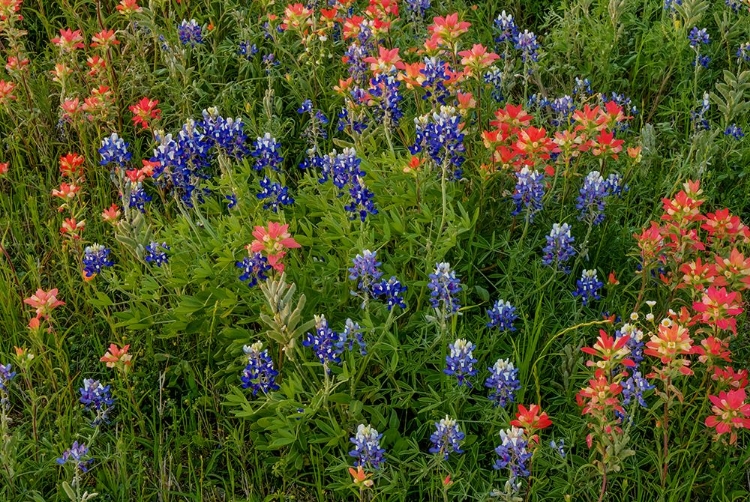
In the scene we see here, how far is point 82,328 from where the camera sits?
3551 mm

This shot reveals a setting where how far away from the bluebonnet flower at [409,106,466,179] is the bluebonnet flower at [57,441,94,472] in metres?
1.56

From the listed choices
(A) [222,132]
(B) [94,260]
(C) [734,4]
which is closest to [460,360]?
(A) [222,132]

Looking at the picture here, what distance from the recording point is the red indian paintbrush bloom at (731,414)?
2688mm

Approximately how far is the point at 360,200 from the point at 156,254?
30.9 inches

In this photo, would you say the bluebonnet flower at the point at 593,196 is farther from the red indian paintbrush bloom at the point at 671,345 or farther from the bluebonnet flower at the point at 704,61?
the bluebonnet flower at the point at 704,61

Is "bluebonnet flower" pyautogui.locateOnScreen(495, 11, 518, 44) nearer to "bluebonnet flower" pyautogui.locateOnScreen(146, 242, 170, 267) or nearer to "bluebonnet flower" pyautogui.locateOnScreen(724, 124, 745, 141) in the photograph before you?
"bluebonnet flower" pyautogui.locateOnScreen(724, 124, 745, 141)

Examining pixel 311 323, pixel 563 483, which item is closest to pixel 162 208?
pixel 311 323

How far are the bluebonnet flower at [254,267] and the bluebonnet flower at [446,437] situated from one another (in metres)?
0.78

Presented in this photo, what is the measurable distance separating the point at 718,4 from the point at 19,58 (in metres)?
3.82

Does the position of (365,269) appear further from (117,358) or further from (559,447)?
(117,358)

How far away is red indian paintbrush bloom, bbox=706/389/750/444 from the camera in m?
2.69

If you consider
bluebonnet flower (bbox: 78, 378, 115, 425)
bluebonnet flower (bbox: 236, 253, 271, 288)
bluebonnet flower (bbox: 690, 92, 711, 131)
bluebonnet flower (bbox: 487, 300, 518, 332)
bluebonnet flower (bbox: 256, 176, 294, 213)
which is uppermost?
bluebonnet flower (bbox: 690, 92, 711, 131)

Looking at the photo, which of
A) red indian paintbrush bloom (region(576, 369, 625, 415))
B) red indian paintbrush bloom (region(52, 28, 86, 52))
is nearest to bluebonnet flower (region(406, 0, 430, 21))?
red indian paintbrush bloom (region(52, 28, 86, 52))

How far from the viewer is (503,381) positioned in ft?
9.13
